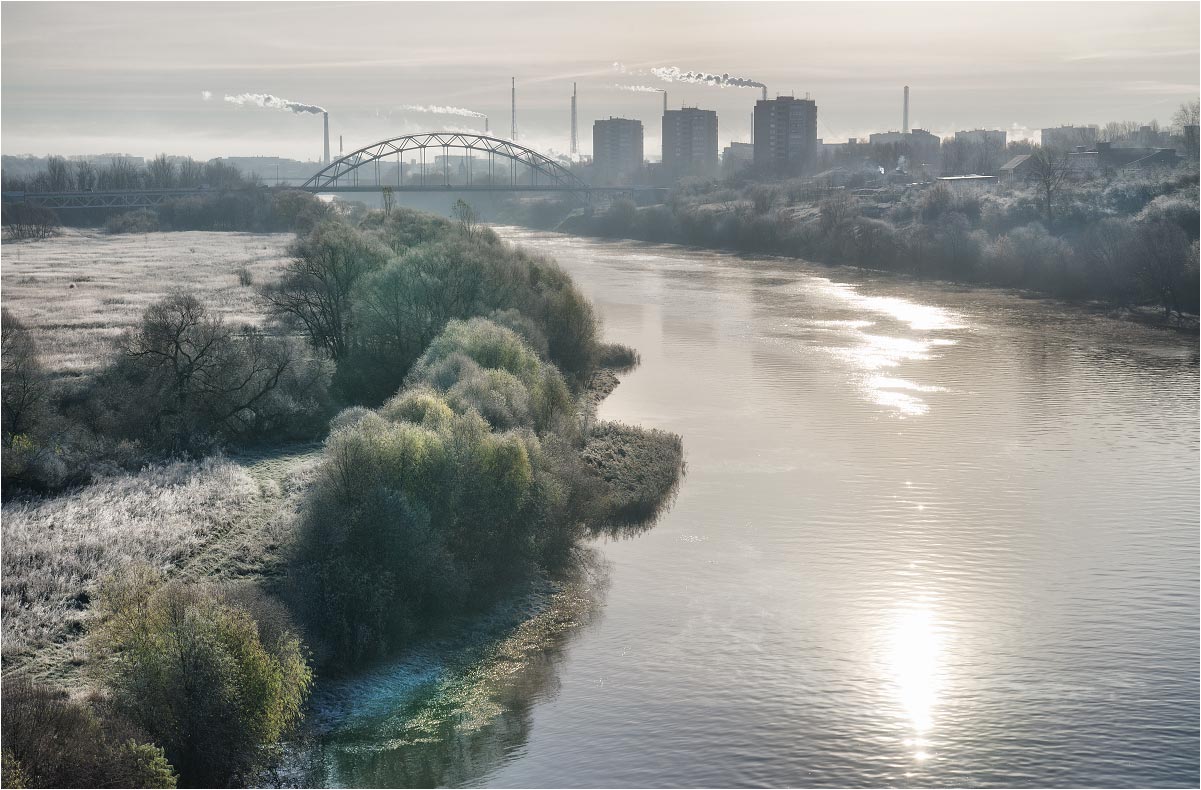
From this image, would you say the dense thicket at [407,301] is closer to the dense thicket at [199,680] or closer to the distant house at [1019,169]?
the dense thicket at [199,680]

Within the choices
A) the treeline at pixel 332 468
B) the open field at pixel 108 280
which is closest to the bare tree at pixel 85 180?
the open field at pixel 108 280

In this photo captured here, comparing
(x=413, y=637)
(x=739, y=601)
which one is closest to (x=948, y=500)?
(x=739, y=601)

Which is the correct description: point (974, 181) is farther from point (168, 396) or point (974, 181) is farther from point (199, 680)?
point (199, 680)

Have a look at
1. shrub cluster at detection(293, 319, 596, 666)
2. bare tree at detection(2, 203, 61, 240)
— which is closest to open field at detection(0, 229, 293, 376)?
bare tree at detection(2, 203, 61, 240)

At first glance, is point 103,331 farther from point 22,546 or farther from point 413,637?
point 413,637

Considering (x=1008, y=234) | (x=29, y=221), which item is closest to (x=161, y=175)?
(x=29, y=221)

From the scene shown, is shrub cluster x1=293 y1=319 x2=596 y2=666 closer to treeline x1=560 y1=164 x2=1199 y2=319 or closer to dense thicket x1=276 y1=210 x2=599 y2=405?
dense thicket x1=276 y1=210 x2=599 y2=405
